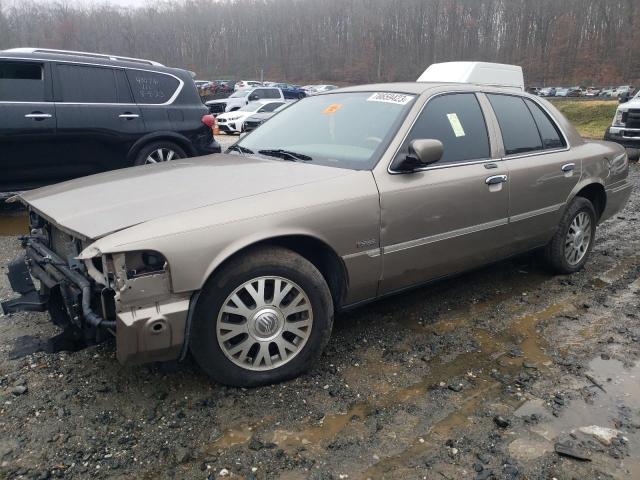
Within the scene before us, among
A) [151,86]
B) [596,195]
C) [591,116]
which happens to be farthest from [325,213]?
[591,116]

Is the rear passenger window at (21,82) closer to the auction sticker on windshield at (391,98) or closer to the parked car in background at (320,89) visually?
the parked car in background at (320,89)

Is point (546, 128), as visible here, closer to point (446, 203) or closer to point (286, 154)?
point (446, 203)

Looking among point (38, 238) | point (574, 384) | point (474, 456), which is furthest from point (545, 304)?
point (38, 238)

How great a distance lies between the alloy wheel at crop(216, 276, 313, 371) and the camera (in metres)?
2.66

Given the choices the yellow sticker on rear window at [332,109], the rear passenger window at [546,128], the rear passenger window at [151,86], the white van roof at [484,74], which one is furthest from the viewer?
the white van roof at [484,74]

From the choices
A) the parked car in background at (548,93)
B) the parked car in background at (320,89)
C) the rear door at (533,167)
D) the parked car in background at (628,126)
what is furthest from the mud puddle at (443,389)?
the parked car in background at (548,93)

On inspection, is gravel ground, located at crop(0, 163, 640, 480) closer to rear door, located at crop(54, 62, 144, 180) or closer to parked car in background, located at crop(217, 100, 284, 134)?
rear door, located at crop(54, 62, 144, 180)

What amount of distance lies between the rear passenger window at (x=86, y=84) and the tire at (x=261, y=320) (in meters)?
4.54

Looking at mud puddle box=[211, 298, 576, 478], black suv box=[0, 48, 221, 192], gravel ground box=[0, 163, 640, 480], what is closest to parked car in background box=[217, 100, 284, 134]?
black suv box=[0, 48, 221, 192]

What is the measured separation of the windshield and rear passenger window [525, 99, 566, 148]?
1410 mm

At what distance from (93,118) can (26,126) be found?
2.27ft

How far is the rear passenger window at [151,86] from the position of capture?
6574 mm

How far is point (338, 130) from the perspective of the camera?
356cm

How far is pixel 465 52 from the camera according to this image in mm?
83375
